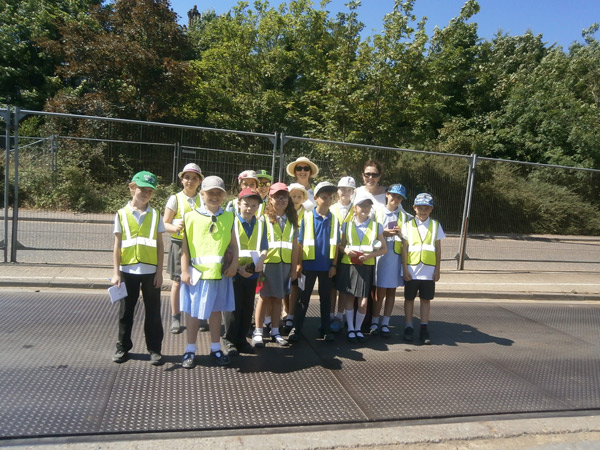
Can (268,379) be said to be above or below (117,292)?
below

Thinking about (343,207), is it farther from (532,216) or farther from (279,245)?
(532,216)

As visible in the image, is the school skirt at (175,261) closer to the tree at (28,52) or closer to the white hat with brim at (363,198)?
the white hat with brim at (363,198)

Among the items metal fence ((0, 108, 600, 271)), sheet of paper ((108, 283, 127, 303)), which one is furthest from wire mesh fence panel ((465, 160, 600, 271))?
sheet of paper ((108, 283, 127, 303))

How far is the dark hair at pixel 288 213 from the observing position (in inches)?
186

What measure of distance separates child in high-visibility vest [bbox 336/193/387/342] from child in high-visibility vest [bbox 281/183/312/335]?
1.65 feet

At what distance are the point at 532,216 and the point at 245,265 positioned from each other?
899 cm

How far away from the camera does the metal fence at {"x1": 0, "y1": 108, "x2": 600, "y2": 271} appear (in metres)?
7.93

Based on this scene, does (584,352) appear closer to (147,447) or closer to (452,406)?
(452,406)

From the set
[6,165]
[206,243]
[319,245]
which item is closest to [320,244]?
[319,245]

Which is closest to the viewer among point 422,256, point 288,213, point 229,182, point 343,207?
point 288,213

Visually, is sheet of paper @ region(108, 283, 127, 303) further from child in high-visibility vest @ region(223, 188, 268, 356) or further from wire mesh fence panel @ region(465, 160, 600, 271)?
wire mesh fence panel @ region(465, 160, 600, 271)

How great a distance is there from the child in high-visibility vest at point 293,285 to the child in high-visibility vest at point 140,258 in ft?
5.00

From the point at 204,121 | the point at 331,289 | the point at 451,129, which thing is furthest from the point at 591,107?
the point at 331,289

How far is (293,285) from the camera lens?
5129 mm
